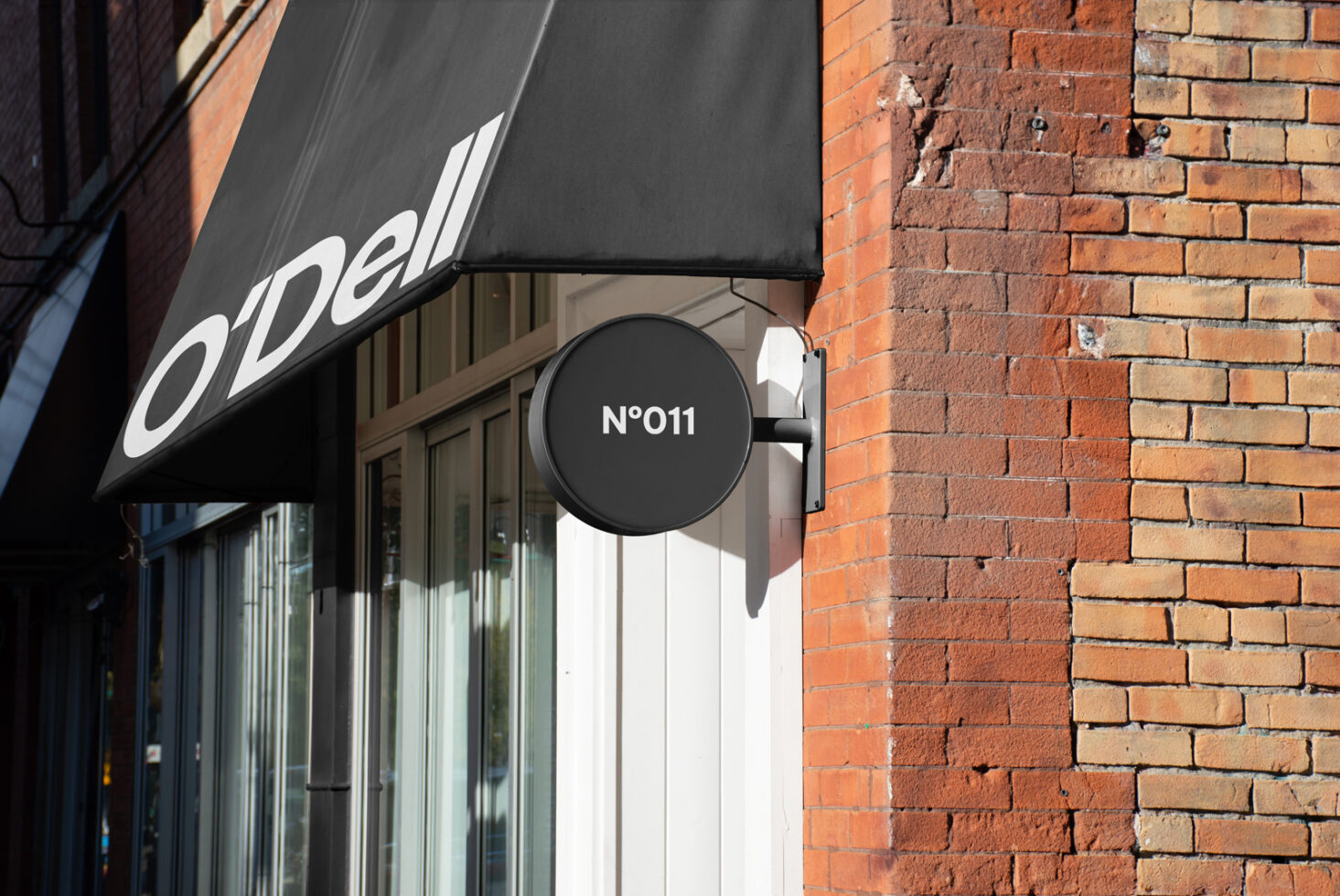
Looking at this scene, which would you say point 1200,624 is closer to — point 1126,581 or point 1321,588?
point 1126,581

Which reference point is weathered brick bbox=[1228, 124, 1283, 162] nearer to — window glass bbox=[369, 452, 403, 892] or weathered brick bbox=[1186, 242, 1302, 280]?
weathered brick bbox=[1186, 242, 1302, 280]

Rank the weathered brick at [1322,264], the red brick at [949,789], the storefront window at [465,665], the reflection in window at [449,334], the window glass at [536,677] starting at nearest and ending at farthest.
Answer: the red brick at [949,789]
the weathered brick at [1322,264]
the window glass at [536,677]
the storefront window at [465,665]
the reflection in window at [449,334]

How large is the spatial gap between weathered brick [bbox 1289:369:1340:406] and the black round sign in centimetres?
127

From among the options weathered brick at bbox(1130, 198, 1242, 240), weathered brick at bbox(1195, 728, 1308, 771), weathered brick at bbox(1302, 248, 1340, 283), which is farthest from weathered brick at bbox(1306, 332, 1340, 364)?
weathered brick at bbox(1195, 728, 1308, 771)

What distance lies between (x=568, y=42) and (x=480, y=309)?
2.38m

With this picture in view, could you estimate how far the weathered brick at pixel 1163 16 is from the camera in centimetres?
387

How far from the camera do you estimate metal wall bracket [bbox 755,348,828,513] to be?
152 inches

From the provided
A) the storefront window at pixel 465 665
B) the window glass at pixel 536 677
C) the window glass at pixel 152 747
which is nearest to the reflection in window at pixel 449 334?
the storefront window at pixel 465 665

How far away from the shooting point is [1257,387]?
3781mm

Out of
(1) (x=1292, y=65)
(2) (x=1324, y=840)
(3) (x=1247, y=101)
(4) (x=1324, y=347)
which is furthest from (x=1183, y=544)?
(1) (x=1292, y=65)

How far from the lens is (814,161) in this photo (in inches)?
155

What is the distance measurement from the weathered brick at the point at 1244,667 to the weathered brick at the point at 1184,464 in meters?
0.39

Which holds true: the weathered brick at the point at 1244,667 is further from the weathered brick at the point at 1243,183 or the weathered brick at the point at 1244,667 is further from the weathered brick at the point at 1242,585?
the weathered brick at the point at 1243,183

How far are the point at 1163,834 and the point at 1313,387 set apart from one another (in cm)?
108
